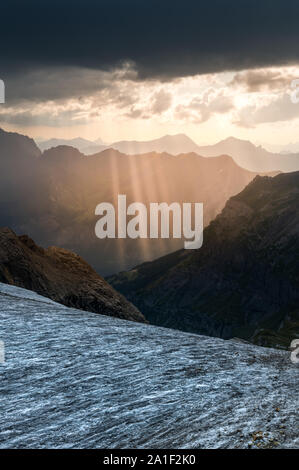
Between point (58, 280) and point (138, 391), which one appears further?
point (58, 280)

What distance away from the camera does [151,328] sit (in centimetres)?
3241

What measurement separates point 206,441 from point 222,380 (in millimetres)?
5206

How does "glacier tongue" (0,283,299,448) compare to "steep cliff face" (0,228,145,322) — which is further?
"steep cliff face" (0,228,145,322)

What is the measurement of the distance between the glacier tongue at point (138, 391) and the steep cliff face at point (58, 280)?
54176mm

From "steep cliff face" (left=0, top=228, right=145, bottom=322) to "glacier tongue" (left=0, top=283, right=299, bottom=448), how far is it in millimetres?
54176

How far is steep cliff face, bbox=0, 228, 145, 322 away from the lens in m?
83.3

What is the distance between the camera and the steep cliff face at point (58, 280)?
8331 centimetres

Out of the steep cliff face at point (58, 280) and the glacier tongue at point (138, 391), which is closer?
the glacier tongue at point (138, 391)

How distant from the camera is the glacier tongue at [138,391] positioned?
17.0 m

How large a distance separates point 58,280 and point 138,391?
70159mm

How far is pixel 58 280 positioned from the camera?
88.9 metres

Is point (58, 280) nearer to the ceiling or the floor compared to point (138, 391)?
nearer to the floor

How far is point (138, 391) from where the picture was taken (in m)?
20.4

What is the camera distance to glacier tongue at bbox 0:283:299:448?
55.9 feet
